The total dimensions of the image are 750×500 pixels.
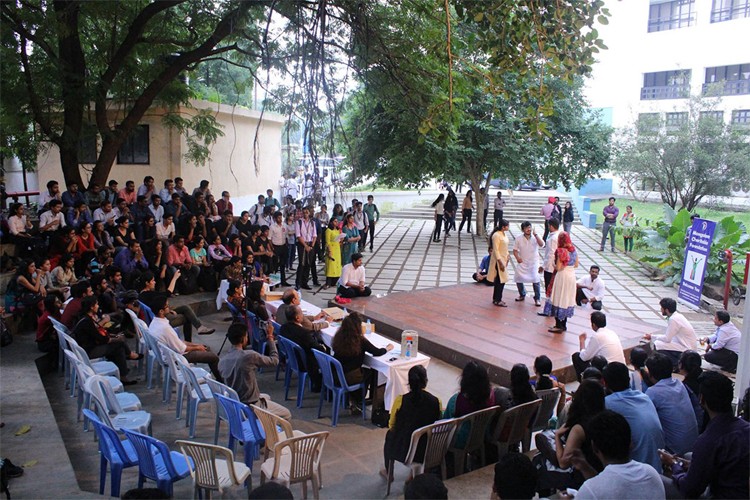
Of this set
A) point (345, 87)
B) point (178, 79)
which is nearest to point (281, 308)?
point (345, 87)

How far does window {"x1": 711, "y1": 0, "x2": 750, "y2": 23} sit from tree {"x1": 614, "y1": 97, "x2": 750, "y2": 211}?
6.93m

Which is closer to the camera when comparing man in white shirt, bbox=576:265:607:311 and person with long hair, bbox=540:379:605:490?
person with long hair, bbox=540:379:605:490

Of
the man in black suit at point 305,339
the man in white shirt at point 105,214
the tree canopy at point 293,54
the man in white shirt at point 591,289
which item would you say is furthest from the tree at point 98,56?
the man in white shirt at point 591,289

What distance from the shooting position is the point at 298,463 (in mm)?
4480

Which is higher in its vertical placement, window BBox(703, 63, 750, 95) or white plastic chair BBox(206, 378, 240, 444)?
window BBox(703, 63, 750, 95)

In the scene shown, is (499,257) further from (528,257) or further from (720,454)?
(720,454)

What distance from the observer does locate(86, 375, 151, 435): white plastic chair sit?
496 cm

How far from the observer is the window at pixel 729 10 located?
23.4 meters

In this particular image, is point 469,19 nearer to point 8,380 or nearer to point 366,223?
point 8,380

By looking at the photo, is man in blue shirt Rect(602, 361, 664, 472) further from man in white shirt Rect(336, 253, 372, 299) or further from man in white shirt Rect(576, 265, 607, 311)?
man in white shirt Rect(336, 253, 372, 299)

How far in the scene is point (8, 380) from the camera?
645 cm

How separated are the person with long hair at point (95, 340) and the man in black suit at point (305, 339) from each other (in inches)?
74.2

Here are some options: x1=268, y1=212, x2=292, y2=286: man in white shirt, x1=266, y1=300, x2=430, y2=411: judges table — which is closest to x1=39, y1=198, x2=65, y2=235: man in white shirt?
x1=268, y1=212, x2=292, y2=286: man in white shirt

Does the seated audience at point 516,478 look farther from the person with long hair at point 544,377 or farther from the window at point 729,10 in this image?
the window at point 729,10
